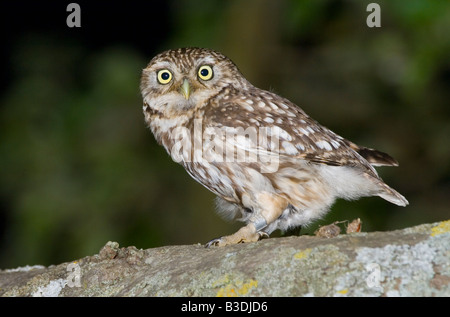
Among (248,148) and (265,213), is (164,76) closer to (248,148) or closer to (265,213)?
(248,148)

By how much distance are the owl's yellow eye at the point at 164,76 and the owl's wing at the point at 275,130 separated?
0.34 metres

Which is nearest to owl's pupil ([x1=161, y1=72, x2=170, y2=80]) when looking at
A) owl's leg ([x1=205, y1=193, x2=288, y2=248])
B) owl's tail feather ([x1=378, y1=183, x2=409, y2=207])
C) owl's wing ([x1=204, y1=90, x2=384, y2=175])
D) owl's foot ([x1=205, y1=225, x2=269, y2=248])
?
owl's wing ([x1=204, y1=90, x2=384, y2=175])

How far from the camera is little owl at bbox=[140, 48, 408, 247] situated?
383cm

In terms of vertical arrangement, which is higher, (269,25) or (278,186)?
(269,25)

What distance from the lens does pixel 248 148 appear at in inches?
150

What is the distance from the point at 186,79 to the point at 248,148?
A: 0.71 meters

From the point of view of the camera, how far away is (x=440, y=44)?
18.5 feet

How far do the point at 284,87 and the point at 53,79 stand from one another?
108 inches

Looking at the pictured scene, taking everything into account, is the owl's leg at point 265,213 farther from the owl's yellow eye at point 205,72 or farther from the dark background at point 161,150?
the dark background at point 161,150

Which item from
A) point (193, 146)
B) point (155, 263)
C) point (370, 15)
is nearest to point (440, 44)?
point (370, 15)

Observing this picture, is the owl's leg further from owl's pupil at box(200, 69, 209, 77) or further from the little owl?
owl's pupil at box(200, 69, 209, 77)

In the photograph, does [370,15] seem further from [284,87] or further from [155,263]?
[155,263]

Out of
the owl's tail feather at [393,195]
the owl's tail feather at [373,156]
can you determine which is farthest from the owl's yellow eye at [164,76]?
the owl's tail feather at [393,195]

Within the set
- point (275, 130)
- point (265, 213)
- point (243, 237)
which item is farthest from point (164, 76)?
point (243, 237)
